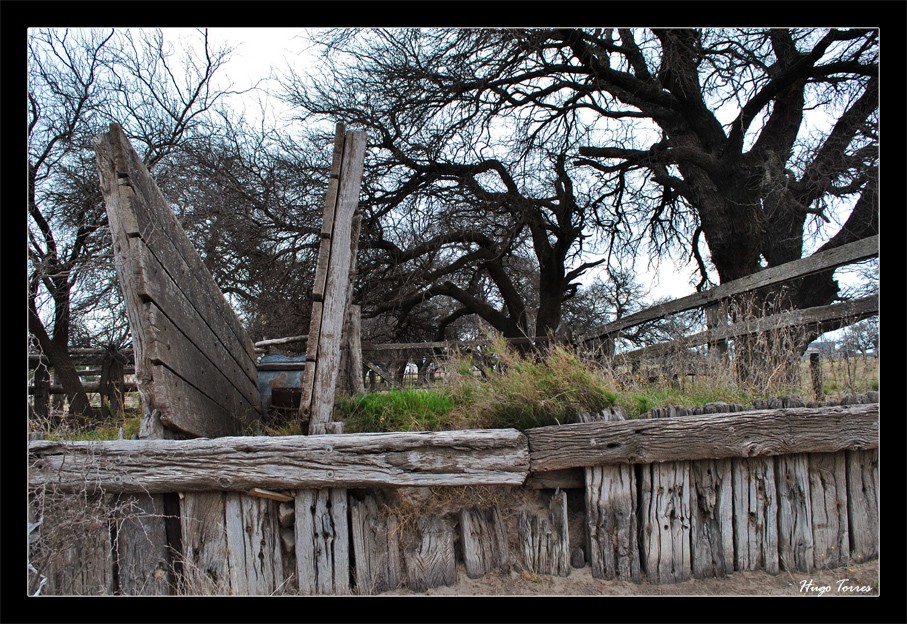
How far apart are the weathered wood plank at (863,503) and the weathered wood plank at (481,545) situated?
2.25m

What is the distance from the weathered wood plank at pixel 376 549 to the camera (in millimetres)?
3105

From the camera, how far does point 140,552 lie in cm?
301

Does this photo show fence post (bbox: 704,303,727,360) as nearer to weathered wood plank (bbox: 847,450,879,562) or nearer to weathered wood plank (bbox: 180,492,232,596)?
weathered wood plank (bbox: 847,450,879,562)

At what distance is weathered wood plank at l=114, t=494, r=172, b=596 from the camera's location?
2992 millimetres

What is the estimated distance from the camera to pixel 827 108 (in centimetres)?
822

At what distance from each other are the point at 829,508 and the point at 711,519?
0.80m

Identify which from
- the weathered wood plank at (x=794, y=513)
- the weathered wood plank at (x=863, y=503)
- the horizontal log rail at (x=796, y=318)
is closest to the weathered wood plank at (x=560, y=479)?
the weathered wood plank at (x=794, y=513)

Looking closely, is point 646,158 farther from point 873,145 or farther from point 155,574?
point 155,574

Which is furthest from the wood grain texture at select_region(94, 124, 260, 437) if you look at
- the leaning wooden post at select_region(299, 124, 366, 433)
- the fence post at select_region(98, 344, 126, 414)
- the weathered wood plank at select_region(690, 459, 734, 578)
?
the fence post at select_region(98, 344, 126, 414)

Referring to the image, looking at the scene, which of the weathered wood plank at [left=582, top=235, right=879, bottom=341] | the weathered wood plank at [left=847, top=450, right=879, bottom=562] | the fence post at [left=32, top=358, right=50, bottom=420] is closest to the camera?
the weathered wood plank at [left=847, top=450, right=879, bottom=562]

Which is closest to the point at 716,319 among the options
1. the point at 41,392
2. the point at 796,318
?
the point at 796,318

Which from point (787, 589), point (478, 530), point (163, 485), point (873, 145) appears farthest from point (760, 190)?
point (163, 485)

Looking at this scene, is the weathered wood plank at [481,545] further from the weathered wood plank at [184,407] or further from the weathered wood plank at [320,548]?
the weathered wood plank at [184,407]

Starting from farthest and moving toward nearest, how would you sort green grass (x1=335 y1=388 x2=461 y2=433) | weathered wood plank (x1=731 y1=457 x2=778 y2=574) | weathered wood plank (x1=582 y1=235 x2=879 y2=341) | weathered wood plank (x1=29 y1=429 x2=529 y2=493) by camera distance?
weathered wood plank (x1=582 y1=235 x2=879 y2=341) → green grass (x1=335 y1=388 x2=461 y2=433) → weathered wood plank (x1=731 y1=457 x2=778 y2=574) → weathered wood plank (x1=29 y1=429 x2=529 y2=493)
